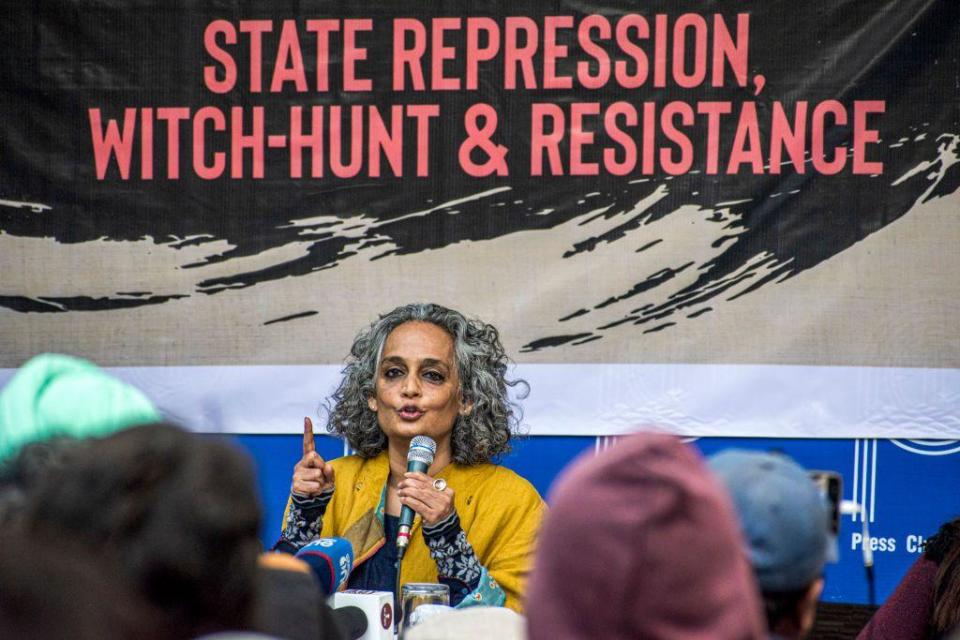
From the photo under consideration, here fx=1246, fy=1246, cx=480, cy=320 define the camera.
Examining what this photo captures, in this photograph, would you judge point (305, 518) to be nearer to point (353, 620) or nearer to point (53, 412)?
point (353, 620)

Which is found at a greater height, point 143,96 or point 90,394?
point 143,96

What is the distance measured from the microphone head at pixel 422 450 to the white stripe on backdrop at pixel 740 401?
0.57 metres

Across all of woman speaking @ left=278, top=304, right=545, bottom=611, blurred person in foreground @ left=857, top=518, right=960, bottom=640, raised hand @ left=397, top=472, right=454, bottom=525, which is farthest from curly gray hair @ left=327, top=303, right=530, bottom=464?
blurred person in foreground @ left=857, top=518, right=960, bottom=640

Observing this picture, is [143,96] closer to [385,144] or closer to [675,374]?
[385,144]

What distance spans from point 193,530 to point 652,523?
0.39 meters

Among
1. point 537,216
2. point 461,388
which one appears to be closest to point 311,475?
point 461,388

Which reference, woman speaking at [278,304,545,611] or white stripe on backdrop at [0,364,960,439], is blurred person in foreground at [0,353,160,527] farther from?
white stripe on backdrop at [0,364,960,439]

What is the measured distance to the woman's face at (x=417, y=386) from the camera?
338 cm

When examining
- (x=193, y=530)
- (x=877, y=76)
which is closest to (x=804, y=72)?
(x=877, y=76)

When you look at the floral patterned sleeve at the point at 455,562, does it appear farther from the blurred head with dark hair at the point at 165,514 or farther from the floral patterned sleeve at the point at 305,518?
the blurred head with dark hair at the point at 165,514

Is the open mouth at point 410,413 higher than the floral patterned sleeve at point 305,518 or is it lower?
higher

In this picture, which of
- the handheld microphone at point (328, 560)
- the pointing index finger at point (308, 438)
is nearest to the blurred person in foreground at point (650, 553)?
the handheld microphone at point (328, 560)

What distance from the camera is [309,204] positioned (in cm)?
375

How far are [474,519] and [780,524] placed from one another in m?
1.98
